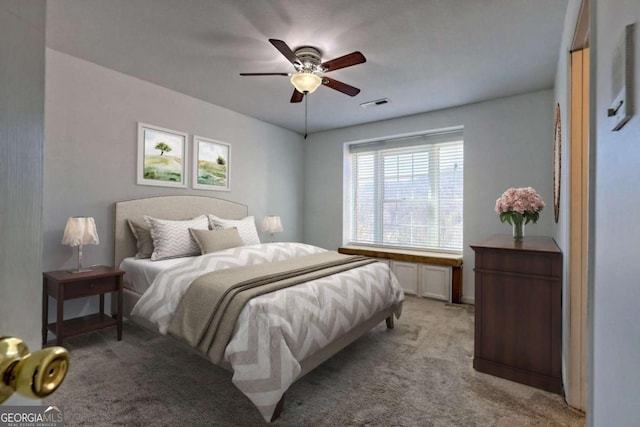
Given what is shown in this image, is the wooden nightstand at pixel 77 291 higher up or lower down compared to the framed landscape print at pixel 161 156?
lower down

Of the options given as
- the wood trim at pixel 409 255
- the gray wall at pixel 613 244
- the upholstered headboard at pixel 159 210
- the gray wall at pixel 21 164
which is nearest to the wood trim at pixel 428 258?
the wood trim at pixel 409 255

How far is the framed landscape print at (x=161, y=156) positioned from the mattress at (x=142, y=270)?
36.1 inches

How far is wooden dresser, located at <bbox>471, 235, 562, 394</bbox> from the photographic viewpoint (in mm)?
2027

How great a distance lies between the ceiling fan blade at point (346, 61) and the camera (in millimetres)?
2240

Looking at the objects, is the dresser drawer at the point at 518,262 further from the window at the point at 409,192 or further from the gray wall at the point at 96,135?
the gray wall at the point at 96,135

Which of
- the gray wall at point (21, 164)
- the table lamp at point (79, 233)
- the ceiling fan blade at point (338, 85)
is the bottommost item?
the table lamp at point (79, 233)

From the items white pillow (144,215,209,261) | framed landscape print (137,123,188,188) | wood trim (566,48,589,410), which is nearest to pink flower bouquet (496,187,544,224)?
wood trim (566,48,589,410)

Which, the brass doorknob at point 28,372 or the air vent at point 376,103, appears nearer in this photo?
the brass doorknob at point 28,372

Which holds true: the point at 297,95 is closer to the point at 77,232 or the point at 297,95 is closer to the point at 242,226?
the point at 242,226

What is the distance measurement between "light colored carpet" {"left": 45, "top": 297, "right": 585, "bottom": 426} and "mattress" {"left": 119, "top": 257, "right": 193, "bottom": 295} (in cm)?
50

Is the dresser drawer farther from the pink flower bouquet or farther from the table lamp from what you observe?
the table lamp

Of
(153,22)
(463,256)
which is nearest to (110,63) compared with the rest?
(153,22)

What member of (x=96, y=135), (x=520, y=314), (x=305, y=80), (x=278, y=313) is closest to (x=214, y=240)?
(x=96, y=135)

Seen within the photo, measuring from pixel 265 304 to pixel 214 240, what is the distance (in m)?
1.58
